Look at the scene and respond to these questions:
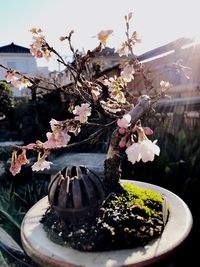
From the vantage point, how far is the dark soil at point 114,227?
1086 mm

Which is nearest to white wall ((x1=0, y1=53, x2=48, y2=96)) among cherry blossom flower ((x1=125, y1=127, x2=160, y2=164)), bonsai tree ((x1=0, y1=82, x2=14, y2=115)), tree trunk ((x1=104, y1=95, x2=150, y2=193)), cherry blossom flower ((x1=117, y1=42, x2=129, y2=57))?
bonsai tree ((x1=0, y1=82, x2=14, y2=115))

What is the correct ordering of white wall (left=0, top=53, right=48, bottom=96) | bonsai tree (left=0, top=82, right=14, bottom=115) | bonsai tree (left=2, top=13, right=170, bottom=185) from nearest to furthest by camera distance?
bonsai tree (left=2, top=13, right=170, bottom=185)
bonsai tree (left=0, top=82, right=14, bottom=115)
white wall (left=0, top=53, right=48, bottom=96)

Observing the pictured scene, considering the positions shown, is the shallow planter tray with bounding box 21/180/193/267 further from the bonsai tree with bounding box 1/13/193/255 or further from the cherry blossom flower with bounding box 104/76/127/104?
the cherry blossom flower with bounding box 104/76/127/104

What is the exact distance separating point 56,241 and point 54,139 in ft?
1.27

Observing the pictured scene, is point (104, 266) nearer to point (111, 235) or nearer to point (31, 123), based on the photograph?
point (111, 235)

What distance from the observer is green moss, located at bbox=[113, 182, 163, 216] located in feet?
4.26

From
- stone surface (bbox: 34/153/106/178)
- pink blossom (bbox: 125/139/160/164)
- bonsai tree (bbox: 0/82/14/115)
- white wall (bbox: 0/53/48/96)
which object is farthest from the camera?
white wall (bbox: 0/53/48/96)

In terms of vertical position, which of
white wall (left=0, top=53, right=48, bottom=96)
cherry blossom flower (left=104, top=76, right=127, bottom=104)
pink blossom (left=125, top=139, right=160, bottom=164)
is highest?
white wall (left=0, top=53, right=48, bottom=96)

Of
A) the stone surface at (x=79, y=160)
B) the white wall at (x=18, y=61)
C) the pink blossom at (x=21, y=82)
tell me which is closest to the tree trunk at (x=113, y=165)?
the pink blossom at (x=21, y=82)

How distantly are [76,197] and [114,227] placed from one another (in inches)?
7.3

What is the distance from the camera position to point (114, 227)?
44.9 inches

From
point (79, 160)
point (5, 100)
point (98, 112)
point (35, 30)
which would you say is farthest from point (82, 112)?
point (5, 100)

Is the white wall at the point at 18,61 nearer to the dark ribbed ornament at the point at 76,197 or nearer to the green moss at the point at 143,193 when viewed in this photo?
the green moss at the point at 143,193

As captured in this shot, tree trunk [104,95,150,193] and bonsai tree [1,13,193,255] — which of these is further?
tree trunk [104,95,150,193]
